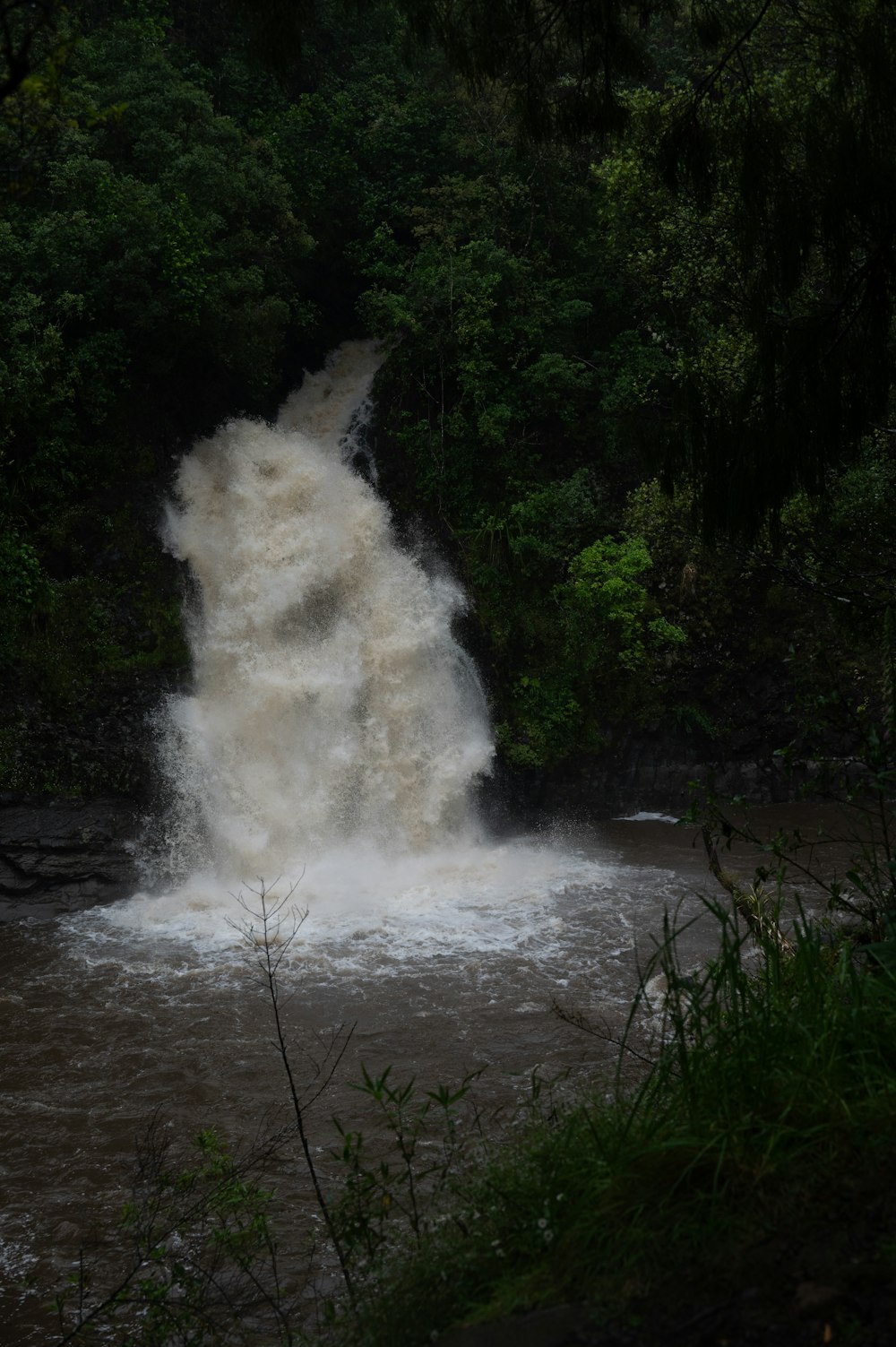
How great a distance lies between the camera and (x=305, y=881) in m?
11.1

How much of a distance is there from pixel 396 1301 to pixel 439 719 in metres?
9.94

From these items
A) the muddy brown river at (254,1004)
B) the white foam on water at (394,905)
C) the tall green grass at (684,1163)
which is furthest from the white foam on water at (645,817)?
the tall green grass at (684,1163)

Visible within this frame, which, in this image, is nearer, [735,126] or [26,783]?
[735,126]

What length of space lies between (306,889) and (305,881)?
0.68ft

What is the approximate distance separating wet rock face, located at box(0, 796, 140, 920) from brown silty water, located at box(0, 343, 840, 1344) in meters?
0.30

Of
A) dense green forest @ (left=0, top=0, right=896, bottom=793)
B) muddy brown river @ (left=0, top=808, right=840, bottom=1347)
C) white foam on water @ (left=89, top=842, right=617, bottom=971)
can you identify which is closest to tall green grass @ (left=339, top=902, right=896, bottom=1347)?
muddy brown river @ (left=0, top=808, right=840, bottom=1347)

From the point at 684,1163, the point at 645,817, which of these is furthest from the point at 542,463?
the point at 684,1163

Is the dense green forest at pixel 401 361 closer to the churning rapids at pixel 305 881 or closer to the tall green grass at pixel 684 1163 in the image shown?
the churning rapids at pixel 305 881

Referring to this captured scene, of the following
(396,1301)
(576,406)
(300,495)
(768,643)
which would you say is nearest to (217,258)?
(300,495)

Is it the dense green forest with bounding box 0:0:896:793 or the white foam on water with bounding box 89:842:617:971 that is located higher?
the dense green forest with bounding box 0:0:896:793

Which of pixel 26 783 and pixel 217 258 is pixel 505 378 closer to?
pixel 217 258

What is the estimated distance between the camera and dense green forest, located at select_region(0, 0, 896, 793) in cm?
1184

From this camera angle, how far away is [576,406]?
14.9 metres

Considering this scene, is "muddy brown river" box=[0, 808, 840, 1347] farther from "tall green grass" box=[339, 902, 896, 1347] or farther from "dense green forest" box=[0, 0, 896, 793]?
"tall green grass" box=[339, 902, 896, 1347]
